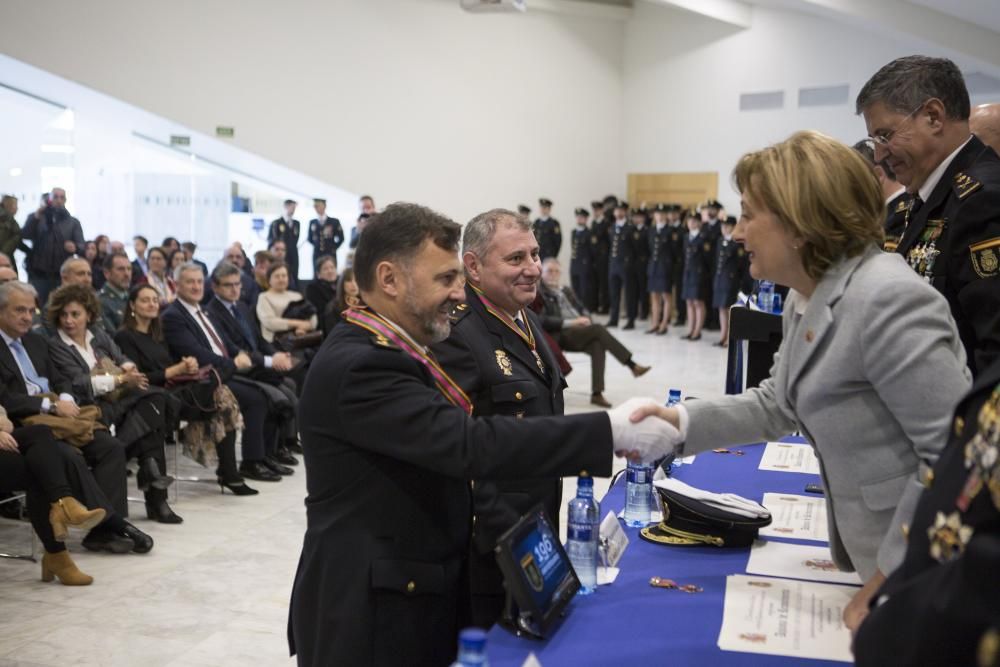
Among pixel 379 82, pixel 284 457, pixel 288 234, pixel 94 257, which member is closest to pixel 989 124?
pixel 284 457

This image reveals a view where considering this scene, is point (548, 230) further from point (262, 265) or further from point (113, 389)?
point (113, 389)

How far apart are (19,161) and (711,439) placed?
1461 cm

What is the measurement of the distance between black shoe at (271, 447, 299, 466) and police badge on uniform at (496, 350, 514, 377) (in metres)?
4.16

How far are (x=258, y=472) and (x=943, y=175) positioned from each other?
15.5 ft

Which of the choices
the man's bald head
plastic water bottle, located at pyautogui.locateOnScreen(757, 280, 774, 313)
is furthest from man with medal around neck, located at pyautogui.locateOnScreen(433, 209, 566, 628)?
plastic water bottle, located at pyautogui.locateOnScreen(757, 280, 774, 313)

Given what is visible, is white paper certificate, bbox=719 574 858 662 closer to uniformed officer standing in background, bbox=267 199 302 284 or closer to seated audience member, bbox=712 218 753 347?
seated audience member, bbox=712 218 753 347

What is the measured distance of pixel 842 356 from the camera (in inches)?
61.8

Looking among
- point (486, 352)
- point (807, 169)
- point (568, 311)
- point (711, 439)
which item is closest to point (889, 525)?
point (711, 439)

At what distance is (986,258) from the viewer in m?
2.08

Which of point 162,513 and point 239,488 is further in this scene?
point 239,488

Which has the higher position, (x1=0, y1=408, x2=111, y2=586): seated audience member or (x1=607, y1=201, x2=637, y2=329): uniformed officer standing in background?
(x1=607, y1=201, x2=637, y2=329): uniformed officer standing in background

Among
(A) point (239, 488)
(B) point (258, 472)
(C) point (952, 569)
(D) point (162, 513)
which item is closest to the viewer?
(C) point (952, 569)

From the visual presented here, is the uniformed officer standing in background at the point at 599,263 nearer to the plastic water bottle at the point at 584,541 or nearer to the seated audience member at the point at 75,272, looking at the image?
the seated audience member at the point at 75,272

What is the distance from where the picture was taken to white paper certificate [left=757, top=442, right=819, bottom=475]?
296 centimetres
